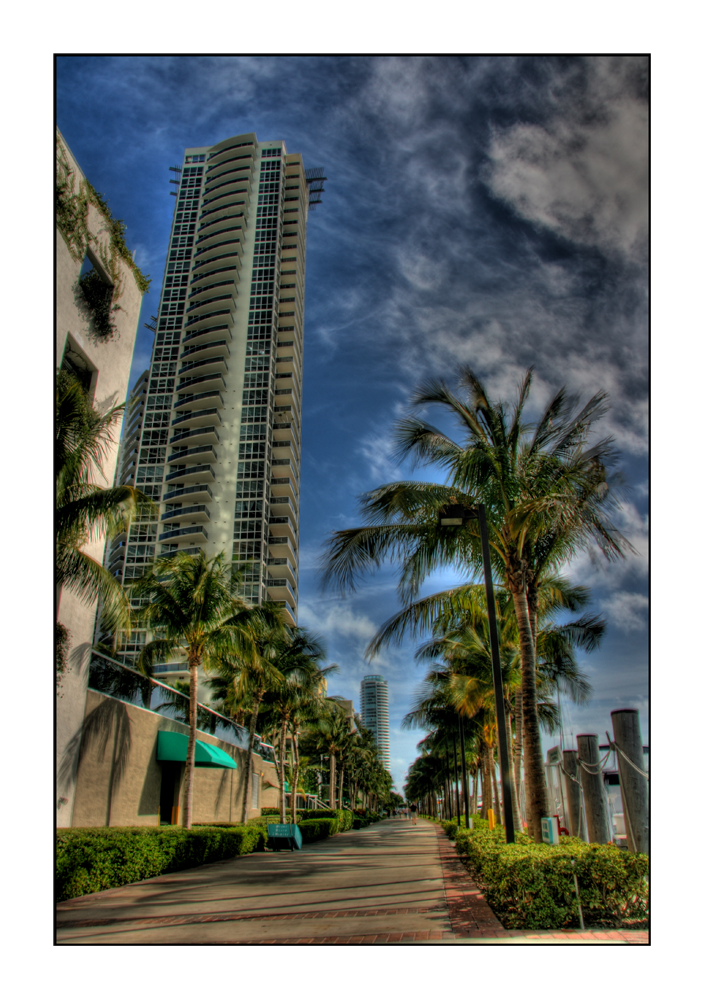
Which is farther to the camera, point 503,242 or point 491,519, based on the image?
point 491,519

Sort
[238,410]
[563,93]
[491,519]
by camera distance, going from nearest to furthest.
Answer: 1. [563,93]
2. [491,519]
3. [238,410]

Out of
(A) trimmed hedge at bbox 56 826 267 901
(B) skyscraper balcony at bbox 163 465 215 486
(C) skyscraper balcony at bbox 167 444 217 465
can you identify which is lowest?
(A) trimmed hedge at bbox 56 826 267 901

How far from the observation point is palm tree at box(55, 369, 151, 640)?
8.91 metres

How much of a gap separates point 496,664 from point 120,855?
7674 millimetres

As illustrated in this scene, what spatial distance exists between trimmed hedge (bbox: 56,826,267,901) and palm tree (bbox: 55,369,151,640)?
3884 mm

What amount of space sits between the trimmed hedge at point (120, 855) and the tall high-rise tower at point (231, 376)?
169ft

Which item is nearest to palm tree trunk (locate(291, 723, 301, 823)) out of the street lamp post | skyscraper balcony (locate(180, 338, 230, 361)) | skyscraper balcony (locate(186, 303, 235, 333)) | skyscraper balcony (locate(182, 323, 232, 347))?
the street lamp post

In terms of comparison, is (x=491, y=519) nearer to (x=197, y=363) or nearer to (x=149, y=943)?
(x=149, y=943)

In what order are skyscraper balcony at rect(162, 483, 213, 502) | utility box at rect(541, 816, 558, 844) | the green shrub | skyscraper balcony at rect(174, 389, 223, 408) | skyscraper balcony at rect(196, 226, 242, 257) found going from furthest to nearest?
skyscraper balcony at rect(196, 226, 242, 257)
skyscraper balcony at rect(174, 389, 223, 408)
skyscraper balcony at rect(162, 483, 213, 502)
the green shrub
utility box at rect(541, 816, 558, 844)

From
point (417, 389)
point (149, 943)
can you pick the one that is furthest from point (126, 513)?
point (149, 943)

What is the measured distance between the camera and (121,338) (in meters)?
14.0

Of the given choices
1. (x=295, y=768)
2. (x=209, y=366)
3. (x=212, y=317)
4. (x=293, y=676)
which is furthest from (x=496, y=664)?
(x=212, y=317)

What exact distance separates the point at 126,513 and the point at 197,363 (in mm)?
73388

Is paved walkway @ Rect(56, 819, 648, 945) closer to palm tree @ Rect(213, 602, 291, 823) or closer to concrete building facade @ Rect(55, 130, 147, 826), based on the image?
concrete building facade @ Rect(55, 130, 147, 826)
